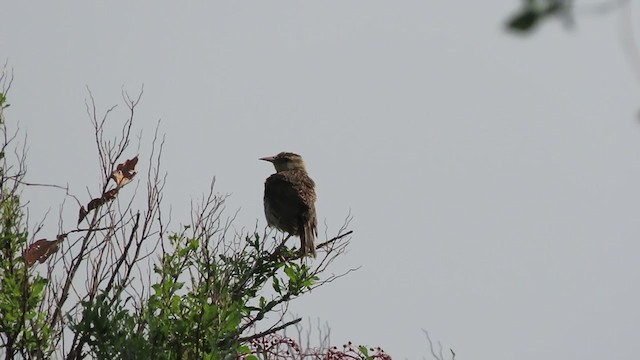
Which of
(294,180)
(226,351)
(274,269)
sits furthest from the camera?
(294,180)

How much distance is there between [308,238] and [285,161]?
2.88 meters

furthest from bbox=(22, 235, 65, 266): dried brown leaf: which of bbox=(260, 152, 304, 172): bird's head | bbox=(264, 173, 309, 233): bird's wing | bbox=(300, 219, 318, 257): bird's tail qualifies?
bbox=(260, 152, 304, 172): bird's head

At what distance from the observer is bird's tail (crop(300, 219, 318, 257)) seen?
8.23 m

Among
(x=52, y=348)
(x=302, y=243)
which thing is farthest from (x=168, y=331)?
(x=302, y=243)

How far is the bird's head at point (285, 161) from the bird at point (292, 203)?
1.30 feet

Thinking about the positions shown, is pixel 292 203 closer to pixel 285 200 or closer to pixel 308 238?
pixel 285 200

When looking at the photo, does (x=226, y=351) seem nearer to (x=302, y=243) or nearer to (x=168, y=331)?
A: (x=168, y=331)

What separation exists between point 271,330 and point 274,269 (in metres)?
0.76

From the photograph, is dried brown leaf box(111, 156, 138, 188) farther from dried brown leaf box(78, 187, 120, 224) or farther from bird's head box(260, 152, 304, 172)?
bird's head box(260, 152, 304, 172)

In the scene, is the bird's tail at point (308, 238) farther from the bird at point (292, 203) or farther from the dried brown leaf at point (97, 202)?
the dried brown leaf at point (97, 202)

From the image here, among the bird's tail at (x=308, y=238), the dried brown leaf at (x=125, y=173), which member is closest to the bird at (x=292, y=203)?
the bird's tail at (x=308, y=238)

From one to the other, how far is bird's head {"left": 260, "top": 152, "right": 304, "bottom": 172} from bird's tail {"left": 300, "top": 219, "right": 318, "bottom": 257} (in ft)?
6.44

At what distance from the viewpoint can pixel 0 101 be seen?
22.4ft

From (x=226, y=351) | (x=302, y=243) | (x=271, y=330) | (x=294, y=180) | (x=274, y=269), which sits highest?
(x=294, y=180)
